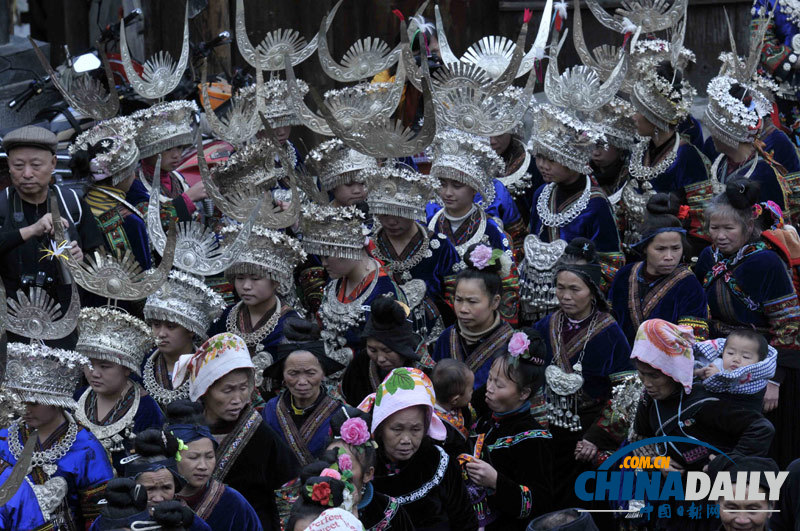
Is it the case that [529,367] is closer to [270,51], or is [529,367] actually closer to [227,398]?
[227,398]

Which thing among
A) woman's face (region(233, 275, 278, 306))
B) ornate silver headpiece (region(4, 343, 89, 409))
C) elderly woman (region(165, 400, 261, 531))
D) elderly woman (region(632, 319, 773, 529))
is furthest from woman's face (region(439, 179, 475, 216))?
elderly woman (region(165, 400, 261, 531))

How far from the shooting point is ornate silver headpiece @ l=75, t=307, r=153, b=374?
5.93 metres

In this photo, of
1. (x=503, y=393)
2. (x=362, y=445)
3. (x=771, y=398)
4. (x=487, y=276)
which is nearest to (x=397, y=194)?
(x=487, y=276)

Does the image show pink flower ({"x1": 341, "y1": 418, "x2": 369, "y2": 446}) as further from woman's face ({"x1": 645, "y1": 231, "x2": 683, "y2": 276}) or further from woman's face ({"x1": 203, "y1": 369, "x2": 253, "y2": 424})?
woman's face ({"x1": 645, "y1": 231, "x2": 683, "y2": 276})

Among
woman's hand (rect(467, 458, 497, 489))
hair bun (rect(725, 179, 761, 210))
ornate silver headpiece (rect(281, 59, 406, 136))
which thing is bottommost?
woman's hand (rect(467, 458, 497, 489))

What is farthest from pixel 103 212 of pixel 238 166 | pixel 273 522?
pixel 273 522

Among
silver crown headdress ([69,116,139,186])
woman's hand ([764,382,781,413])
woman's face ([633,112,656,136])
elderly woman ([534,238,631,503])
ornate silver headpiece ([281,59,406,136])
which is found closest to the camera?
elderly woman ([534,238,631,503])

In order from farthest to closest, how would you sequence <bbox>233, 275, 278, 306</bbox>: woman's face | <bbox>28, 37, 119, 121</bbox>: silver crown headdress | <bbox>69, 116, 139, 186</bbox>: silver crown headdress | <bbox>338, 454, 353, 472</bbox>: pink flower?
<bbox>28, 37, 119, 121</bbox>: silver crown headdress < <bbox>69, 116, 139, 186</bbox>: silver crown headdress < <bbox>233, 275, 278, 306</bbox>: woman's face < <bbox>338, 454, 353, 472</bbox>: pink flower

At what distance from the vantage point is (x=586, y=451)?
5902mm

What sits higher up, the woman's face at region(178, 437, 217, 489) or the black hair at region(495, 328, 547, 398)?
the black hair at region(495, 328, 547, 398)

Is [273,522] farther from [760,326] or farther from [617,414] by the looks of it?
[760,326]

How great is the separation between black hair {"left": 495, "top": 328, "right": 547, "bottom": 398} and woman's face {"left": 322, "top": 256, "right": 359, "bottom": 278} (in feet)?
4.23

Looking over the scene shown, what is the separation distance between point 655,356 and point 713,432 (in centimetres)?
39

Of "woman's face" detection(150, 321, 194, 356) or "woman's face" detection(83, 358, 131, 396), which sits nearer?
"woman's face" detection(83, 358, 131, 396)
